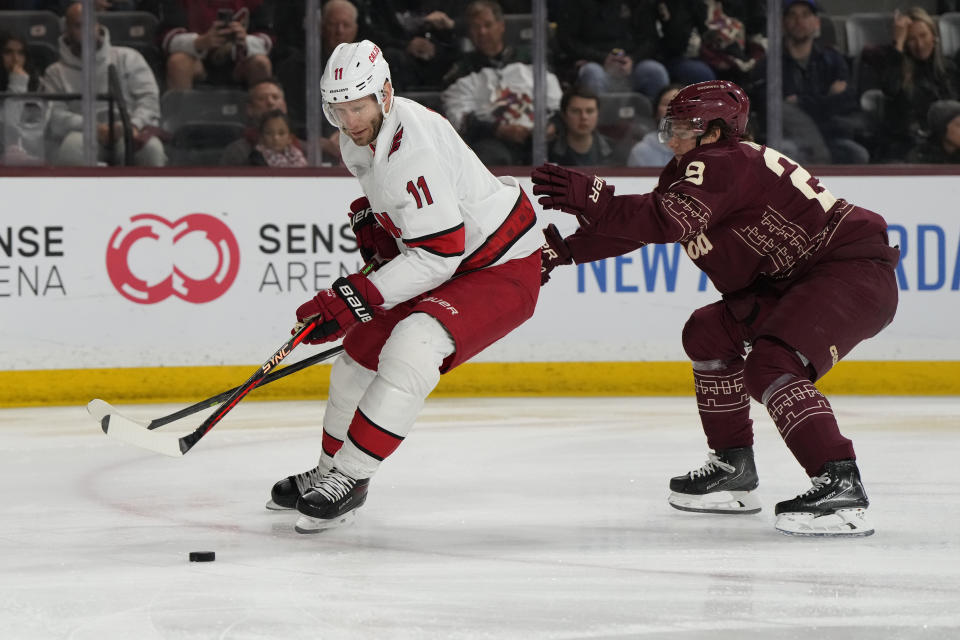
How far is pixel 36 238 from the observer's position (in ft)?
17.6

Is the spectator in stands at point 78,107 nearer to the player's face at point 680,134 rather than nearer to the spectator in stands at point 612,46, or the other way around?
the spectator in stands at point 612,46

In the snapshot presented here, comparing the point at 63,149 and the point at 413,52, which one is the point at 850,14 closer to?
the point at 413,52

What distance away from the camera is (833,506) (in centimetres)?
293

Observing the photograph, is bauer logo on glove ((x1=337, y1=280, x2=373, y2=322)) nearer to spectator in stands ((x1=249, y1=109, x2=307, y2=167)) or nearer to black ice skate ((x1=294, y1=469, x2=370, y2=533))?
black ice skate ((x1=294, y1=469, x2=370, y2=533))

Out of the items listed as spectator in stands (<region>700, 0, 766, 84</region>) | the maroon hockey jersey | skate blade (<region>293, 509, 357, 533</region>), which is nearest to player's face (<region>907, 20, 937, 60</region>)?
spectator in stands (<region>700, 0, 766, 84</region>)

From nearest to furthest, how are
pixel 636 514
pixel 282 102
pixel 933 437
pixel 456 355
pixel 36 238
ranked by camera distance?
1. pixel 456 355
2. pixel 636 514
3. pixel 933 437
4. pixel 36 238
5. pixel 282 102

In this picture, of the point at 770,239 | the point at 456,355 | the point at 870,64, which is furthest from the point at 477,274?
the point at 870,64

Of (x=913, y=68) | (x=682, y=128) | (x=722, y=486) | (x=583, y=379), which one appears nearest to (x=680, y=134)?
(x=682, y=128)

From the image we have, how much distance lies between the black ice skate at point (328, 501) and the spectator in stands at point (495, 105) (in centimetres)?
311

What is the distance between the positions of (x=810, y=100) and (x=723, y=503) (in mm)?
3163

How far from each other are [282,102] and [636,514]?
3235 millimetres

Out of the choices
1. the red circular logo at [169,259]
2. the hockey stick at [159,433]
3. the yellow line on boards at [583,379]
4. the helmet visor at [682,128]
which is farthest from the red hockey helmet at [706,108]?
the red circular logo at [169,259]

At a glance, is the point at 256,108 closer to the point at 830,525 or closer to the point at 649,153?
the point at 649,153

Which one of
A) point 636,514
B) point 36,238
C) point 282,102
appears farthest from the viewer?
point 282,102
